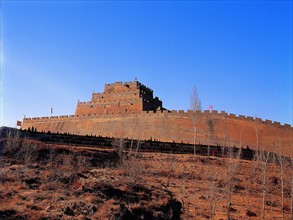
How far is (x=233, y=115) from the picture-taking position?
34656mm

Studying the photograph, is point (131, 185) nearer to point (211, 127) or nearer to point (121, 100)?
point (211, 127)

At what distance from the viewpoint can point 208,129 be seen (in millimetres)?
34469

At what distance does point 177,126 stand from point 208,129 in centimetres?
332

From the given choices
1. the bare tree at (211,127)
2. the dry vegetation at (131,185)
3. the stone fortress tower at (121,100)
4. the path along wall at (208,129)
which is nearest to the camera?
the dry vegetation at (131,185)

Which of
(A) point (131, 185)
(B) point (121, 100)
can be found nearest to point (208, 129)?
(B) point (121, 100)

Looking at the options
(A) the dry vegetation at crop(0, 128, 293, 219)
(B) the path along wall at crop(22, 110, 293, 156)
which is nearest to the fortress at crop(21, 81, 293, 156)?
(B) the path along wall at crop(22, 110, 293, 156)

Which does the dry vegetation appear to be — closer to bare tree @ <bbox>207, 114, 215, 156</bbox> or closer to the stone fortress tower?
bare tree @ <bbox>207, 114, 215, 156</bbox>

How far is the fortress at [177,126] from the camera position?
33438 mm

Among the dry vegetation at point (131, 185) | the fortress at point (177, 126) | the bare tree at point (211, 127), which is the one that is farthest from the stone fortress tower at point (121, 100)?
the dry vegetation at point (131, 185)

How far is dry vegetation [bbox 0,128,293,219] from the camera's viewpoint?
9.27 m

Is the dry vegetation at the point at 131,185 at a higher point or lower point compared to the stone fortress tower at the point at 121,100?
lower

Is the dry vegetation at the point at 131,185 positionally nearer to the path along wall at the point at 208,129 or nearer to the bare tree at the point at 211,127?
the path along wall at the point at 208,129

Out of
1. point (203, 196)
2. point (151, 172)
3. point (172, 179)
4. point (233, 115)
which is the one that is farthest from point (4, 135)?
point (233, 115)

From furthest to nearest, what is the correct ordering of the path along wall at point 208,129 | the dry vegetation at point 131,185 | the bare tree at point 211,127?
the bare tree at point 211,127
the path along wall at point 208,129
the dry vegetation at point 131,185
